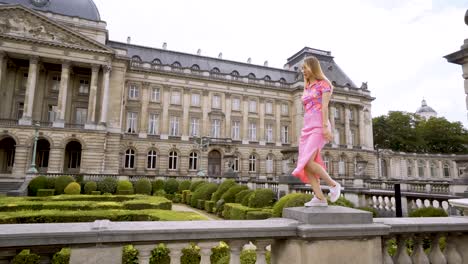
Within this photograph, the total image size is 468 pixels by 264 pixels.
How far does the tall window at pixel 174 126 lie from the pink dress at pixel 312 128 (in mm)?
35197

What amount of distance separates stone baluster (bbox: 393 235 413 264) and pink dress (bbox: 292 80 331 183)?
115cm

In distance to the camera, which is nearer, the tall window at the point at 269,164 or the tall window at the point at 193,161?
the tall window at the point at 193,161

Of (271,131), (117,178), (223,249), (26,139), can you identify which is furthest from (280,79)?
(223,249)

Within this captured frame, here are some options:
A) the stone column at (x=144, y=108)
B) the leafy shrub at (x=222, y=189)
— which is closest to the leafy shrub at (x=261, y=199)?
the leafy shrub at (x=222, y=189)

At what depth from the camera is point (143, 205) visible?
12.6 m

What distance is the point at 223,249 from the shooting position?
216 inches

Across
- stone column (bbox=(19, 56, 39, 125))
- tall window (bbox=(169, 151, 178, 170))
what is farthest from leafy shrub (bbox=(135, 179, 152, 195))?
stone column (bbox=(19, 56, 39, 125))

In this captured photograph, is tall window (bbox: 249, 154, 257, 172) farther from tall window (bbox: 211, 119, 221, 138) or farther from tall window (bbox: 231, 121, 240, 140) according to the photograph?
tall window (bbox: 211, 119, 221, 138)

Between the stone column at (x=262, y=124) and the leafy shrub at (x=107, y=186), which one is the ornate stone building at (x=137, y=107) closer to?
the stone column at (x=262, y=124)

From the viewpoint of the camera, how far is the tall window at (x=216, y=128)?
129ft

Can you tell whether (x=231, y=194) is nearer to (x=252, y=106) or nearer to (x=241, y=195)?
(x=241, y=195)

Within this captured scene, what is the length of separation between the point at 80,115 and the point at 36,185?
563 inches

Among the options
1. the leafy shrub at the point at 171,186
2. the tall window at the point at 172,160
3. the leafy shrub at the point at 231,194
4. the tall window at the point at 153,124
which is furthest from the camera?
the tall window at the point at 153,124

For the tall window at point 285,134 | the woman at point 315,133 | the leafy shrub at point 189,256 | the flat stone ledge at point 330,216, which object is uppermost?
the tall window at point 285,134
